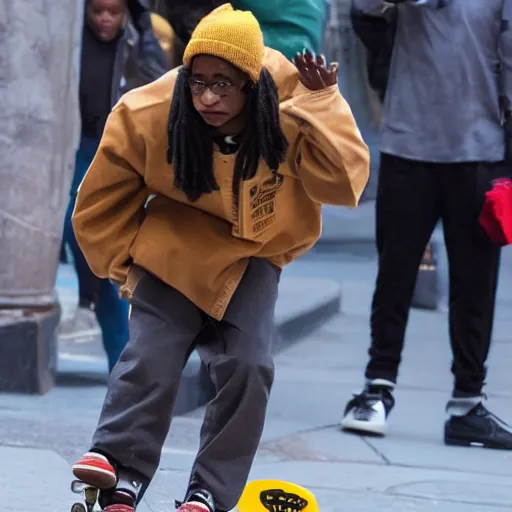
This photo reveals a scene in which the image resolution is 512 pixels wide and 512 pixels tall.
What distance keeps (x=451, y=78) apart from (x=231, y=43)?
1874mm

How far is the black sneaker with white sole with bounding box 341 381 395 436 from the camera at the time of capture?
5168mm

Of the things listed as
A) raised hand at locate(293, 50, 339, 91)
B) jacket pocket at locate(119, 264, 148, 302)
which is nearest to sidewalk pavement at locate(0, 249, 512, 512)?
jacket pocket at locate(119, 264, 148, 302)

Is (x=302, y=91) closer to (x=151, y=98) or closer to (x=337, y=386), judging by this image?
(x=151, y=98)

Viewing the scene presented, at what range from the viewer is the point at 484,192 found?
4980 mm

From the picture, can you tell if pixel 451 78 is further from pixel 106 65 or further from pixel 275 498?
pixel 275 498

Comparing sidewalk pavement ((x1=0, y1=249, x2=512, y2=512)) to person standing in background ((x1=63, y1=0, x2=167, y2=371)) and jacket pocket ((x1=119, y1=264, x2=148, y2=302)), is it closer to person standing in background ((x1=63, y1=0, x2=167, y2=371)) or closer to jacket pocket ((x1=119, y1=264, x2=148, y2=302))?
person standing in background ((x1=63, y1=0, x2=167, y2=371))

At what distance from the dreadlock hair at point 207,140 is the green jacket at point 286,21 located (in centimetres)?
125

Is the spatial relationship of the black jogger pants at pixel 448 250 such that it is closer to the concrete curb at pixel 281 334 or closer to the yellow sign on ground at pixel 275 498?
the concrete curb at pixel 281 334

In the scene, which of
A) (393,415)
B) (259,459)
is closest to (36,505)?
(259,459)

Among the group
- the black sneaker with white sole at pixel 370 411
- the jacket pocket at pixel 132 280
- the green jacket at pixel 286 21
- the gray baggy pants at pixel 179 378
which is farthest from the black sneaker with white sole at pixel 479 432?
the jacket pocket at pixel 132 280

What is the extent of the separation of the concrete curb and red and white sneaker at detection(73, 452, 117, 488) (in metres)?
2.16

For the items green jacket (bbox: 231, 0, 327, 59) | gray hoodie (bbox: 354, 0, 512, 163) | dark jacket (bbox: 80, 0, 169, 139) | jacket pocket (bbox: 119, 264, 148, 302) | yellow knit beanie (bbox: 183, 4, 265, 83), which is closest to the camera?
yellow knit beanie (bbox: 183, 4, 265, 83)

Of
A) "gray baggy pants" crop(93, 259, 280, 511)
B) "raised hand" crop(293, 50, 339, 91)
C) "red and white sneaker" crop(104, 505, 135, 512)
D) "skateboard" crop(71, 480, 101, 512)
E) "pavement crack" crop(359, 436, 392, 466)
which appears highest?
"raised hand" crop(293, 50, 339, 91)

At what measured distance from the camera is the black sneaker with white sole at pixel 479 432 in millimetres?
5117
